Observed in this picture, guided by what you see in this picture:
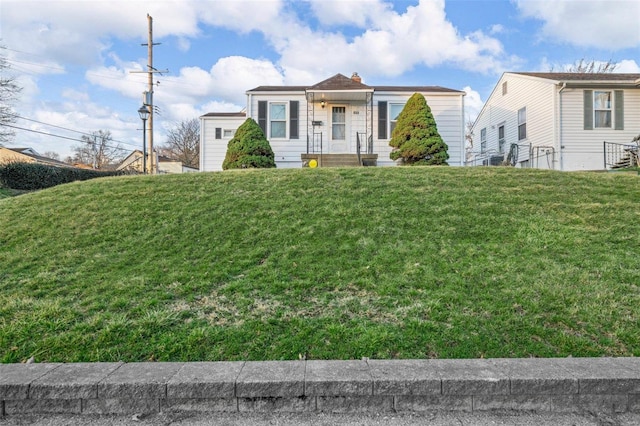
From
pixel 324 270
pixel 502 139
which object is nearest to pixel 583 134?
pixel 502 139

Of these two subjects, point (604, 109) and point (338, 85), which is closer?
point (338, 85)

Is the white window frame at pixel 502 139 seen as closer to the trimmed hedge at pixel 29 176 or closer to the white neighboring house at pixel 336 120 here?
the white neighboring house at pixel 336 120

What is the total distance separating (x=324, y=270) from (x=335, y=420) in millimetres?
2085

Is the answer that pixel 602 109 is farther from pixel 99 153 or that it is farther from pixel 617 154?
pixel 99 153

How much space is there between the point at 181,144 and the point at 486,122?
35.4m

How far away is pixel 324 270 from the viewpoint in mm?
4137

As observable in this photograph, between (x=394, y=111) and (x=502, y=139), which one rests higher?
(x=394, y=111)

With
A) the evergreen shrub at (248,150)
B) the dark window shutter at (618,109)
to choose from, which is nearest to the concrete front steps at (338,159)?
the evergreen shrub at (248,150)

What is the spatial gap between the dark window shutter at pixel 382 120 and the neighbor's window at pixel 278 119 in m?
3.55

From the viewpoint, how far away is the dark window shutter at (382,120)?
1366 cm

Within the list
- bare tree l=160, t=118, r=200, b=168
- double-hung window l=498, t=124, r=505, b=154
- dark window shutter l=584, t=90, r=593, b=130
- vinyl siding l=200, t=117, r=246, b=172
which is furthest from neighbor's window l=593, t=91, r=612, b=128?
bare tree l=160, t=118, r=200, b=168

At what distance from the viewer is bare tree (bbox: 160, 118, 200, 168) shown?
42.4 metres

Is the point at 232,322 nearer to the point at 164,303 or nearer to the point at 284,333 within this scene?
the point at 284,333

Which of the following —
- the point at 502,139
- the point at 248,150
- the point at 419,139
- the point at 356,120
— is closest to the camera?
the point at 419,139
